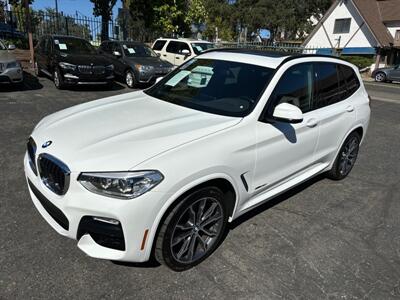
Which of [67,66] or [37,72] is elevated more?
[67,66]

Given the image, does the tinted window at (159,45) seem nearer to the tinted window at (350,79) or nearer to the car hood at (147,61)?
the car hood at (147,61)

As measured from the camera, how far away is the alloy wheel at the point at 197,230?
2832 mm

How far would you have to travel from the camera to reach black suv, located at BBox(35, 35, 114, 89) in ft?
34.9

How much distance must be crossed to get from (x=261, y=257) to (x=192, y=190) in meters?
1.02

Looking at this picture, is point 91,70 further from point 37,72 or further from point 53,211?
point 53,211

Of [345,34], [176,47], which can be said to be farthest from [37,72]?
[345,34]

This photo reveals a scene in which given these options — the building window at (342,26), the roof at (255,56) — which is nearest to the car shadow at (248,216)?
the roof at (255,56)

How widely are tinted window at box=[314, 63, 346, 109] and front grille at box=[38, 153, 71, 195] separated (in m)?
2.73

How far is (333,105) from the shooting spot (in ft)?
14.0

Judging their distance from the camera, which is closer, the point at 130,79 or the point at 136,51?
the point at 130,79

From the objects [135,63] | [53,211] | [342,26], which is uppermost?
[342,26]

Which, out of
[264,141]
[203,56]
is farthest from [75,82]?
[264,141]

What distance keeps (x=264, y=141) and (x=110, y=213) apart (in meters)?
1.50

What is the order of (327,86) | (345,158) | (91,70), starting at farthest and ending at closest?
1. (91,70)
2. (345,158)
3. (327,86)
